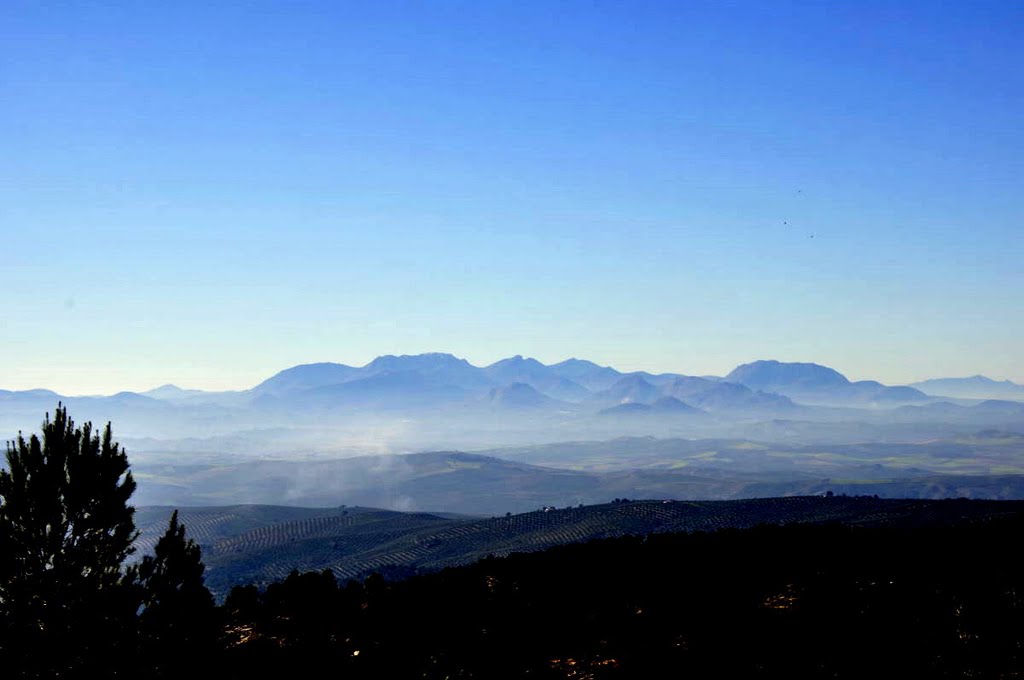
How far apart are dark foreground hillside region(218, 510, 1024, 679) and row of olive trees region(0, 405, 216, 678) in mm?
2260

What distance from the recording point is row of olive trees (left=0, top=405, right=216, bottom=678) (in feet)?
76.2

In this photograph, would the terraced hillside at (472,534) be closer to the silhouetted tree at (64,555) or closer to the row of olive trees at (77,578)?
the row of olive trees at (77,578)

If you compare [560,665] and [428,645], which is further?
[428,645]

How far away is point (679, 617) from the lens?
2227 cm

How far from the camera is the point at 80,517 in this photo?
2516 cm

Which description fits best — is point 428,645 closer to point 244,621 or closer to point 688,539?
point 244,621

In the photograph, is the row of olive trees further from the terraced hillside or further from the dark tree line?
the terraced hillside

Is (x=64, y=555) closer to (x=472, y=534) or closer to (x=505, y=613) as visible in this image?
(x=505, y=613)

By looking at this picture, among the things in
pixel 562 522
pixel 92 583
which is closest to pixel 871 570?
pixel 92 583

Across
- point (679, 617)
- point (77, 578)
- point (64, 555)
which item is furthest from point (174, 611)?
point (679, 617)

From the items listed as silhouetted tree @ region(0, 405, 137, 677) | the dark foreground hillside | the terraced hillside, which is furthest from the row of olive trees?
the terraced hillside

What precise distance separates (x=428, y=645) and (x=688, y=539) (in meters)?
17.3

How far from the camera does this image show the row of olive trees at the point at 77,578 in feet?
76.2

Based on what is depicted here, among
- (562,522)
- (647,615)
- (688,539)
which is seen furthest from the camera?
(562,522)
